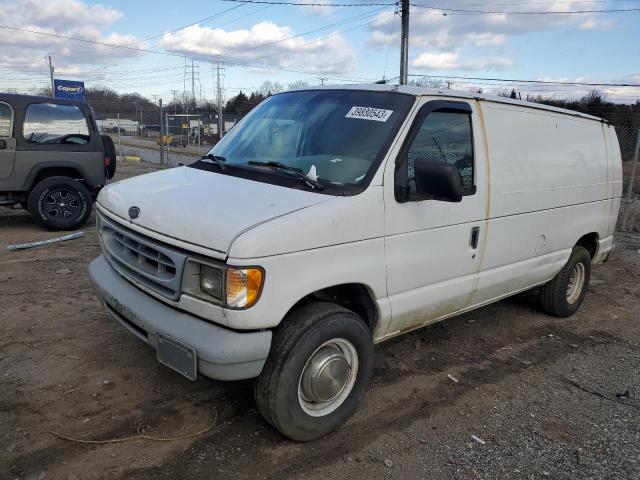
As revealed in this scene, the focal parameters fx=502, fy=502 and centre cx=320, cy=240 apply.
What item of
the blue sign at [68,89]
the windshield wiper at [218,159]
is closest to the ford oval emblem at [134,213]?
the windshield wiper at [218,159]

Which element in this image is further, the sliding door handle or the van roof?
the sliding door handle

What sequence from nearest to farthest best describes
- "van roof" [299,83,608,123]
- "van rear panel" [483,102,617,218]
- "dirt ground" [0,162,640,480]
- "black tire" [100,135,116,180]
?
"dirt ground" [0,162,640,480], "van roof" [299,83,608,123], "van rear panel" [483,102,617,218], "black tire" [100,135,116,180]

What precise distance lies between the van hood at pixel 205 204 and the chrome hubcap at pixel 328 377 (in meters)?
0.85

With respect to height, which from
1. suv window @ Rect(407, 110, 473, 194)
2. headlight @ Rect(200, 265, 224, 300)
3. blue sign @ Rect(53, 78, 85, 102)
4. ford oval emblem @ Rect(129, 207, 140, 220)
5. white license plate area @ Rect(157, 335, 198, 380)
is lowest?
white license plate area @ Rect(157, 335, 198, 380)

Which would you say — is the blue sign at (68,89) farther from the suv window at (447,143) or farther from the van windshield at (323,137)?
the suv window at (447,143)

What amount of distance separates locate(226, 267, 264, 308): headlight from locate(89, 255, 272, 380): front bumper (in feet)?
0.59

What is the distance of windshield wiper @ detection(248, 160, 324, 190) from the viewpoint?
3.02 meters

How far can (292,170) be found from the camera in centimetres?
325

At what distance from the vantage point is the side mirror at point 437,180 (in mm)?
2973

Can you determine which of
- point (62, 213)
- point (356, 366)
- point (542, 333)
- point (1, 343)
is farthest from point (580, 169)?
point (62, 213)

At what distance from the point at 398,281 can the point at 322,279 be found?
26.7 inches

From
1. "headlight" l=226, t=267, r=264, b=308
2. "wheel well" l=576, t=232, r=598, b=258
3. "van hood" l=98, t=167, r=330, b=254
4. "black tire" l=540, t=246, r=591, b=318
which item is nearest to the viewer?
"headlight" l=226, t=267, r=264, b=308

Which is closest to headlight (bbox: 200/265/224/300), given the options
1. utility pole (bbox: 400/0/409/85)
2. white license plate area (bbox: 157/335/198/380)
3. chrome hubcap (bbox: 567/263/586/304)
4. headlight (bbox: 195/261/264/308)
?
headlight (bbox: 195/261/264/308)

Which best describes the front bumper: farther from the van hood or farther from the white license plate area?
the van hood
